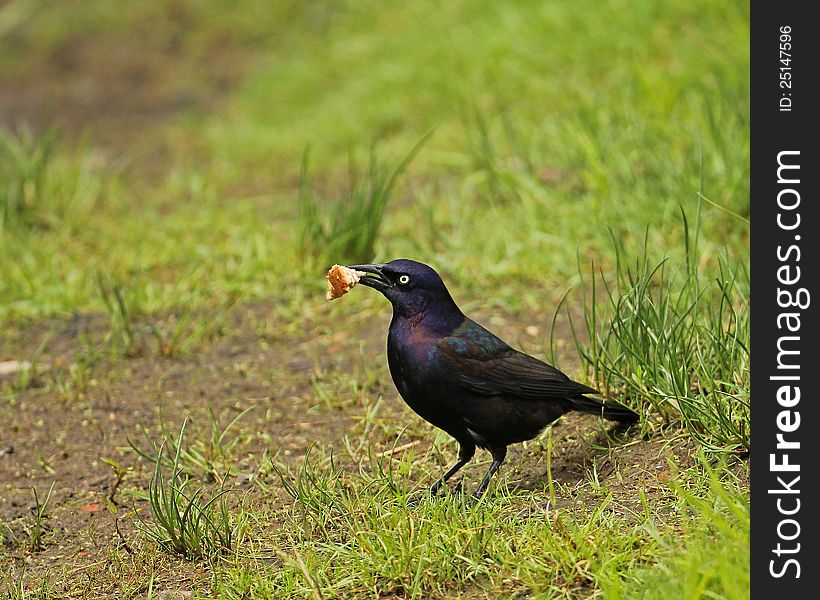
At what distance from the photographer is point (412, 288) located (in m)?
3.53

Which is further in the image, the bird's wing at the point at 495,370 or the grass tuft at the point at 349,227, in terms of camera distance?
the grass tuft at the point at 349,227

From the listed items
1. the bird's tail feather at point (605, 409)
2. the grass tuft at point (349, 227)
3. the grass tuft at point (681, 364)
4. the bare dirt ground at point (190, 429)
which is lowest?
the bare dirt ground at point (190, 429)

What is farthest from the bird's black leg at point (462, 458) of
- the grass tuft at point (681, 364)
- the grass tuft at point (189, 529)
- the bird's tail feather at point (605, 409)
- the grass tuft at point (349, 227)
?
the grass tuft at point (349, 227)

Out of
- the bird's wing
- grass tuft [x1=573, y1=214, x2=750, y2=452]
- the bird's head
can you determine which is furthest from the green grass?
the bird's head

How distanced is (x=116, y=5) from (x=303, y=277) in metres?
7.36

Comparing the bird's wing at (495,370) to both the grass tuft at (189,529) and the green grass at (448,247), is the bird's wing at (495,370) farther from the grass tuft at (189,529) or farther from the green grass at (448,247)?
the grass tuft at (189,529)

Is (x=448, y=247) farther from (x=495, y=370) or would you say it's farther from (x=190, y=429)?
(x=495, y=370)

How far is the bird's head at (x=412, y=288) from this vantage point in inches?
139

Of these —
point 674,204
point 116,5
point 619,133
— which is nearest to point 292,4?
point 116,5

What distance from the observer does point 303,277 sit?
5578 mm

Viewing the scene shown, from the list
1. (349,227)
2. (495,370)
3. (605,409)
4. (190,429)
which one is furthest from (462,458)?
(349,227)

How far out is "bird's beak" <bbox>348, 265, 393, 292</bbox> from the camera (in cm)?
356

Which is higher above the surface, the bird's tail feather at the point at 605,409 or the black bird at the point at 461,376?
the black bird at the point at 461,376
